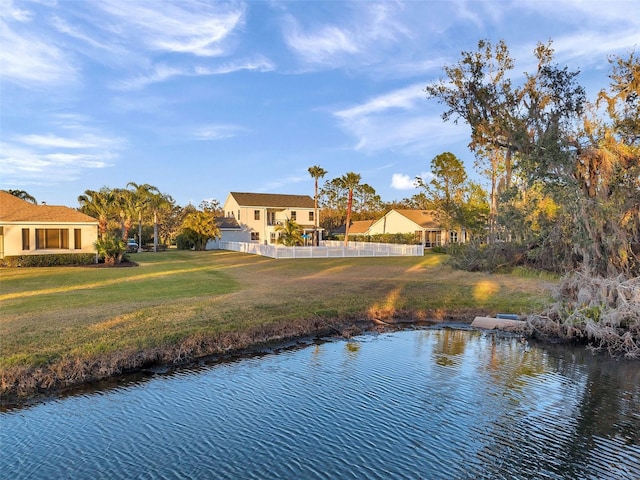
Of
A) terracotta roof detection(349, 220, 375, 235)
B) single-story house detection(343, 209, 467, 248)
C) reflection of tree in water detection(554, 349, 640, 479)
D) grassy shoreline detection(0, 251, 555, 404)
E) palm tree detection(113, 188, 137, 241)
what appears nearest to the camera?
reflection of tree in water detection(554, 349, 640, 479)

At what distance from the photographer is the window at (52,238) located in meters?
26.3

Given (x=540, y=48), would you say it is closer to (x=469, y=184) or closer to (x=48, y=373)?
(x=469, y=184)

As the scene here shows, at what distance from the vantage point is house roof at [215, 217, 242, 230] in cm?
4912

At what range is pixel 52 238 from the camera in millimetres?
26844

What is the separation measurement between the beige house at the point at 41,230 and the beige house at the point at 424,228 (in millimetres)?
32223

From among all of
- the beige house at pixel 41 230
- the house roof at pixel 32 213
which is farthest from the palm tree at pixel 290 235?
the house roof at pixel 32 213

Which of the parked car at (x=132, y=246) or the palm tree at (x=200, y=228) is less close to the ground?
the palm tree at (x=200, y=228)

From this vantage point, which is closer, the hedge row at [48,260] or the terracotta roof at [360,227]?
the hedge row at [48,260]

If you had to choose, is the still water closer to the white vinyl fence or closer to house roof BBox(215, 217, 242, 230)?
the white vinyl fence

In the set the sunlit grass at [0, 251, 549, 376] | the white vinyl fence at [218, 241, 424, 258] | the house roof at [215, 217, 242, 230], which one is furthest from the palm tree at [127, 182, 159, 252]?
the sunlit grass at [0, 251, 549, 376]

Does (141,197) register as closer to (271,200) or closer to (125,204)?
(125,204)

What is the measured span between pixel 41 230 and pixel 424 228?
117 feet

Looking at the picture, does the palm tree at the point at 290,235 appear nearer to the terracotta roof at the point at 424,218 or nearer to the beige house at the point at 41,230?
the beige house at the point at 41,230

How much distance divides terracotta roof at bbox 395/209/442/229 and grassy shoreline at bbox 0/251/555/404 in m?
27.0
